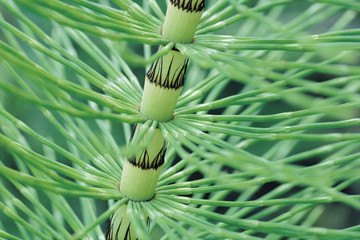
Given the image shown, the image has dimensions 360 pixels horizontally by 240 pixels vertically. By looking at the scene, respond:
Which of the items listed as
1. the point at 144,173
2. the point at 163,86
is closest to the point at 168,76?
the point at 163,86

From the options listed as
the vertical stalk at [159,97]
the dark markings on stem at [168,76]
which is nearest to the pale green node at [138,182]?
the vertical stalk at [159,97]

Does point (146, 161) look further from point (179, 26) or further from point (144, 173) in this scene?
point (179, 26)

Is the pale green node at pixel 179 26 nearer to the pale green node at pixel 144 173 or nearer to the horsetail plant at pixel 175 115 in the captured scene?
the horsetail plant at pixel 175 115

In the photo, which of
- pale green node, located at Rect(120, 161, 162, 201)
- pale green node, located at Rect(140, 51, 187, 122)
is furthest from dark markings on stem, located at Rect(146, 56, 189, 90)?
pale green node, located at Rect(120, 161, 162, 201)

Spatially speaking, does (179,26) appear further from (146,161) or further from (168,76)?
(146,161)

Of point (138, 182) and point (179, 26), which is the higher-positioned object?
point (179, 26)

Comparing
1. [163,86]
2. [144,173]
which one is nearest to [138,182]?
[144,173]
